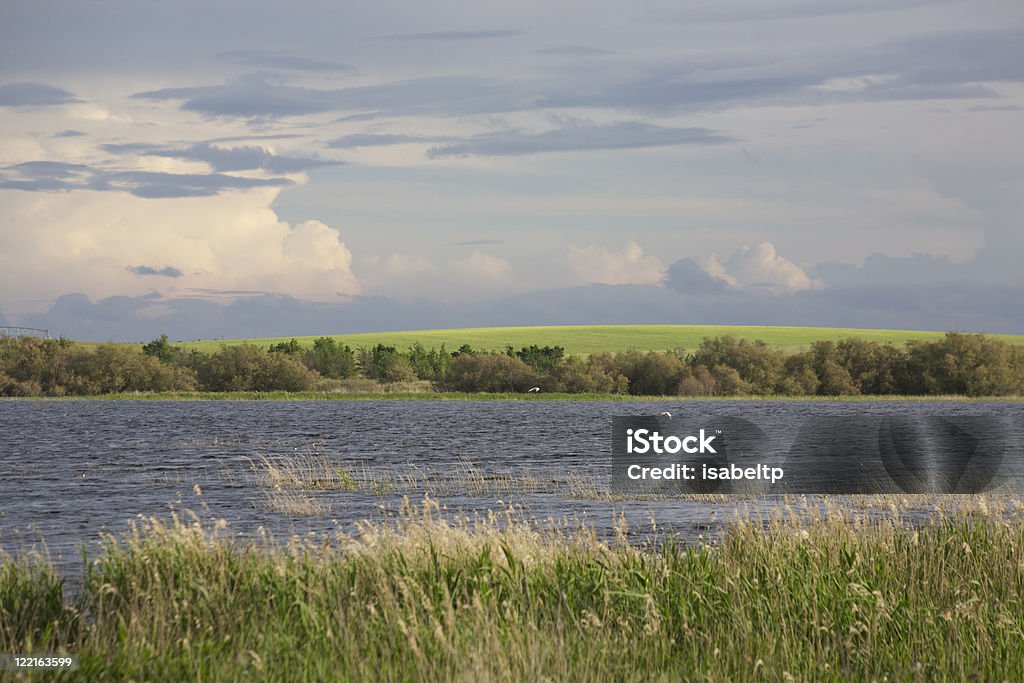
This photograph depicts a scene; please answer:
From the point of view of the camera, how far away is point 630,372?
164500 millimetres

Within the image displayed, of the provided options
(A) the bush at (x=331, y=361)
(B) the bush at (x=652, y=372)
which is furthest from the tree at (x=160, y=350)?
(B) the bush at (x=652, y=372)

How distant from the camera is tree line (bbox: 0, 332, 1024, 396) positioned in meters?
157

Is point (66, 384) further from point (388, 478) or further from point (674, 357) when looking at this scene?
point (388, 478)

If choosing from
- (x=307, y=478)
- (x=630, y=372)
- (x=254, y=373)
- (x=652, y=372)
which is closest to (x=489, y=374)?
(x=630, y=372)

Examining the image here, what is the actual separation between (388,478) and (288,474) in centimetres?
423

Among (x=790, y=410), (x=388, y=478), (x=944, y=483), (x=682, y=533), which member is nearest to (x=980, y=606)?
(x=682, y=533)

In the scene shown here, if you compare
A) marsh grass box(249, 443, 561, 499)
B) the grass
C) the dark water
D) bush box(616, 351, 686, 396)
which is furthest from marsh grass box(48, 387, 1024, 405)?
the grass

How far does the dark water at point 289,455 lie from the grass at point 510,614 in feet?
7.73

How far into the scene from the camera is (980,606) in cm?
1362

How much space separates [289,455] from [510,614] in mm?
54612

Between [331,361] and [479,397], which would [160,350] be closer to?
[331,361]

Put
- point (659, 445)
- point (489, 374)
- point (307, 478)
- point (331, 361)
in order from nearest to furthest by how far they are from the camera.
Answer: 1. point (307, 478)
2. point (659, 445)
3. point (489, 374)
4. point (331, 361)

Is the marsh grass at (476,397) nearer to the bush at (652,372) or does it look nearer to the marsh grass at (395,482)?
the bush at (652,372)

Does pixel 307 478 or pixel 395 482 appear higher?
pixel 307 478
